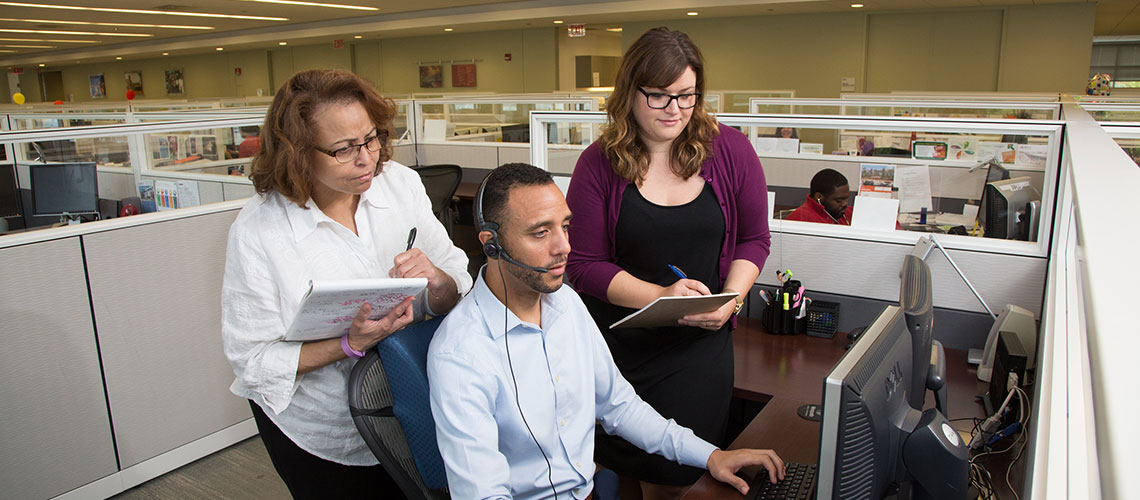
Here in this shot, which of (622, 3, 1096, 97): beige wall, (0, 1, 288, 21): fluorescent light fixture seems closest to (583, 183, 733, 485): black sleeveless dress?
(622, 3, 1096, 97): beige wall

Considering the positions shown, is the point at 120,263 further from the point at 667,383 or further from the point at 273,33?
the point at 273,33

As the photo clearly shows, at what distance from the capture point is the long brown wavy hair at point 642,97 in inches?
58.2

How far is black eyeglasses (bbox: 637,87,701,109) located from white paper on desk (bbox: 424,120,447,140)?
4.02 metres

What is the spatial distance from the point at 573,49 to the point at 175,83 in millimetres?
10158

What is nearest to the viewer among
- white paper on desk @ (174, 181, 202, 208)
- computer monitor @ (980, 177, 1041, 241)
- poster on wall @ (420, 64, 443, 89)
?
computer monitor @ (980, 177, 1041, 241)

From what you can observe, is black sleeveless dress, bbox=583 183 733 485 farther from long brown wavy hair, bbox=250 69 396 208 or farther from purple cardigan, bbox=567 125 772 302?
long brown wavy hair, bbox=250 69 396 208

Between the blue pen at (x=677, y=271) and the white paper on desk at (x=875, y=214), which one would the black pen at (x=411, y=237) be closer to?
the blue pen at (x=677, y=271)

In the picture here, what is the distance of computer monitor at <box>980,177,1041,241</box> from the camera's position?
201cm

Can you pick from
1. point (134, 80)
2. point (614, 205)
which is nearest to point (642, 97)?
point (614, 205)

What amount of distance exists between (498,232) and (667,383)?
0.56 metres

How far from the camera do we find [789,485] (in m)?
1.25

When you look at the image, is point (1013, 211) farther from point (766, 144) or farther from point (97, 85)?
point (97, 85)

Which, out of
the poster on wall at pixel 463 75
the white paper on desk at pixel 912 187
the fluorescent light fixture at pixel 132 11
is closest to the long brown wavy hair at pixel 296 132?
the white paper on desk at pixel 912 187

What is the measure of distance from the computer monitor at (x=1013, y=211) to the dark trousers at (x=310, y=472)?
5.85 ft
